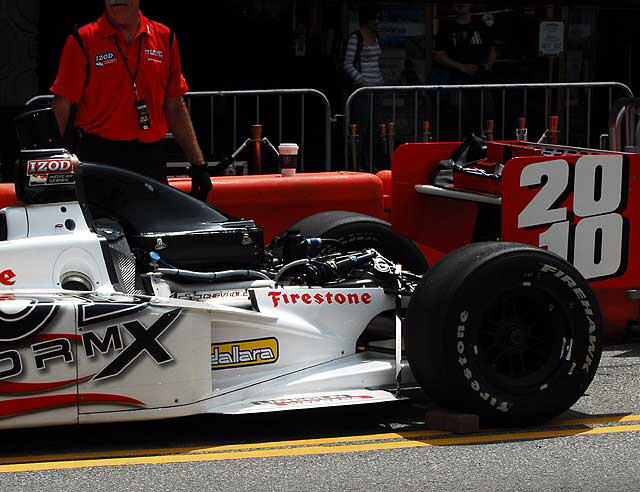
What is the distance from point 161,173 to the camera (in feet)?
27.0

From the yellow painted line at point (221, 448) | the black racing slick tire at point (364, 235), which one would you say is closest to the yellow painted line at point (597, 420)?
the yellow painted line at point (221, 448)

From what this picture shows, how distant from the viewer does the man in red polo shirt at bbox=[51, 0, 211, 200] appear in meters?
7.99

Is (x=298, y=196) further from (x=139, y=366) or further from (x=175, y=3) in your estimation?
(x=175, y=3)

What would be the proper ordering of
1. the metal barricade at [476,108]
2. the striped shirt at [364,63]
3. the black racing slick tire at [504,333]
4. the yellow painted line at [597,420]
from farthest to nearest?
the striped shirt at [364,63], the metal barricade at [476,108], the yellow painted line at [597,420], the black racing slick tire at [504,333]

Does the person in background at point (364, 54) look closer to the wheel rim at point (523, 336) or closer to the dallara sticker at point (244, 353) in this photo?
the wheel rim at point (523, 336)

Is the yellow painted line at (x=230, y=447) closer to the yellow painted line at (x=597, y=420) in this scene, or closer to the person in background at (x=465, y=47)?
the yellow painted line at (x=597, y=420)

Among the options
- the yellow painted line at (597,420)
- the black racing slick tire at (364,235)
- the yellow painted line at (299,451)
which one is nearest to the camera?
the yellow painted line at (299,451)

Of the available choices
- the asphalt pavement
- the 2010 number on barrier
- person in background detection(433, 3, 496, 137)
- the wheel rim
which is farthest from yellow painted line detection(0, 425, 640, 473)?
person in background detection(433, 3, 496, 137)

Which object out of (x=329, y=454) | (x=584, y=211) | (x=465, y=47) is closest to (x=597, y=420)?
(x=584, y=211)

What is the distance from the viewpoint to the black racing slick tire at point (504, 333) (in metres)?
6.17

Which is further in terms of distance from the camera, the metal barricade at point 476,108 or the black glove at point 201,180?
the metal barricade at point 476,108

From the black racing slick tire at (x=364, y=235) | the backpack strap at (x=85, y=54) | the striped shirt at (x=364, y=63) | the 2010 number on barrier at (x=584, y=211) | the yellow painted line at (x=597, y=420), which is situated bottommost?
the yellow painted line at (x=597, y=420)

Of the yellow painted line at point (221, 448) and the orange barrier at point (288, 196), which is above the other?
the orange barrier at point (288, 196)

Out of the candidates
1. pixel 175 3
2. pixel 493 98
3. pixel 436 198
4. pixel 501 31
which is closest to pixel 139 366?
pixel 436 198
